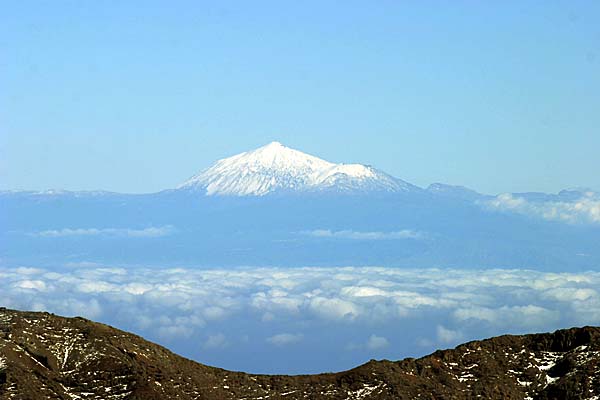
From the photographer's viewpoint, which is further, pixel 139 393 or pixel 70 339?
pixel 70 339

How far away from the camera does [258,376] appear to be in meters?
103

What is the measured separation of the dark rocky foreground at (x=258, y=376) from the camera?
314 feet

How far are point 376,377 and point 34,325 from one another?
1247 inches

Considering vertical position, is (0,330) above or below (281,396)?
above

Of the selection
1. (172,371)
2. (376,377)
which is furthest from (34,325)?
(376,377)

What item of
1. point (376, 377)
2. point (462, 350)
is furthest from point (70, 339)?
point (462, 350)

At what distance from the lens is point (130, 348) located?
4033 inches

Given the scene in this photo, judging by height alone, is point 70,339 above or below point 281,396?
above

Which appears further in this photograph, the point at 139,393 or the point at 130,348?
the point at 130,348

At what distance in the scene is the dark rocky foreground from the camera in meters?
95.8

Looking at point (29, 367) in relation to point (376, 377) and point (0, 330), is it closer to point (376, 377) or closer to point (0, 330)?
point (0, 330)

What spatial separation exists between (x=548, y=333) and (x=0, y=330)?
166ft

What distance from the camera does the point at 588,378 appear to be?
96.0 meters

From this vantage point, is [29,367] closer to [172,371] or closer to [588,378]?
[172,371]
